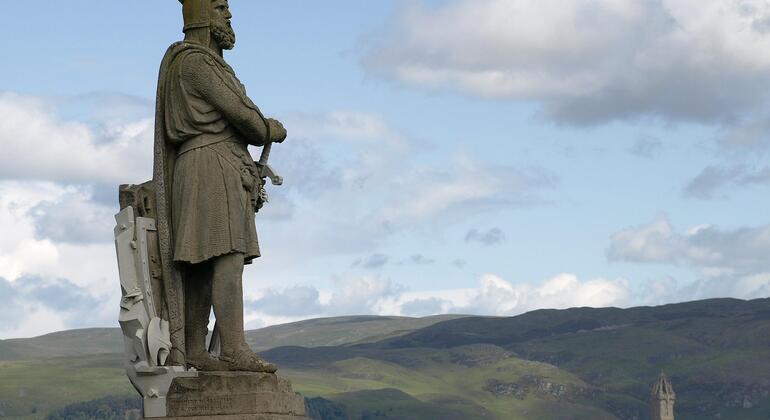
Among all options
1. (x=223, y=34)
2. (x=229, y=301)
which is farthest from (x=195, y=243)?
(x=223, y=34)

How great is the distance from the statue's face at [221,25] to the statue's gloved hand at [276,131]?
1.04m

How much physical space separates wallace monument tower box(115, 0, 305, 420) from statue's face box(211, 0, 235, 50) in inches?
14.1

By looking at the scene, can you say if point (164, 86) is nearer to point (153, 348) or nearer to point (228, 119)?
point (228, 119)

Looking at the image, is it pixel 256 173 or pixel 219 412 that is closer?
pixel 219 412

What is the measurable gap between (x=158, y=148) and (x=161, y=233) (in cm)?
96

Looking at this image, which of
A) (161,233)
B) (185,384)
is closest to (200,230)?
(161,233)

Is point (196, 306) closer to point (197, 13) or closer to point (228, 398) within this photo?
point (228, 398)

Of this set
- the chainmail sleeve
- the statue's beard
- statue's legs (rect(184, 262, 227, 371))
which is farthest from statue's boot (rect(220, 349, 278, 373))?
the statue's beard

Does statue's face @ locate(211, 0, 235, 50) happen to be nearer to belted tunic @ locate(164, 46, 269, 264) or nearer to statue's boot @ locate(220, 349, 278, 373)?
belted tunic @ locate(164, 46, 269, 264)

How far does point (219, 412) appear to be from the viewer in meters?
17.3

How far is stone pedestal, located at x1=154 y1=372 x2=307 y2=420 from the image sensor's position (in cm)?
1736

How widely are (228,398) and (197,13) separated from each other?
4429 millimetres

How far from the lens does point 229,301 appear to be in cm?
1814

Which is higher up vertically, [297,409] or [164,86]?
[164,86]
